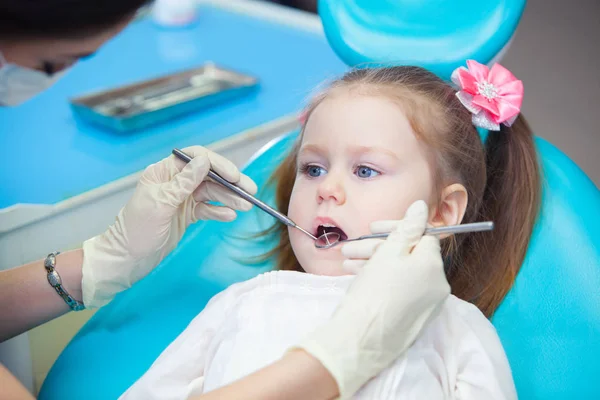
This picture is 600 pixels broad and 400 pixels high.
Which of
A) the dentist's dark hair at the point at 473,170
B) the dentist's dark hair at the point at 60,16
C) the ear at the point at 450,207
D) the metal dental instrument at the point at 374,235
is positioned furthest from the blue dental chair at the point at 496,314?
the dentist's dark hair at the point at 60,16

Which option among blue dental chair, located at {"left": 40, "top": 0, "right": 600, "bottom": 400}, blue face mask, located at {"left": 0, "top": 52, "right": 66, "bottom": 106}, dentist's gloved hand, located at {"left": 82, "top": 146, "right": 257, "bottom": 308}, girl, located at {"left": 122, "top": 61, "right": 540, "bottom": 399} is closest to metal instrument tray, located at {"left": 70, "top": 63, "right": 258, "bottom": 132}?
blue dental chair, located at {"left": 40, "top": 0, "right": 600, "bottom": 400}

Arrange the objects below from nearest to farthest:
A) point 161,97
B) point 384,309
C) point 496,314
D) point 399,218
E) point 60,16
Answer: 1. point 60,16
2. point 384,309
3. point 399,218
4. point 496,314
5. point 161,97

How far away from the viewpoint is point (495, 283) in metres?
1.28

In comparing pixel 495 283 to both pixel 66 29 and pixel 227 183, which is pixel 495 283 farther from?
pixel 66 29

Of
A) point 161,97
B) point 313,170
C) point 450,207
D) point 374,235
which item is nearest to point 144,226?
point 313,170

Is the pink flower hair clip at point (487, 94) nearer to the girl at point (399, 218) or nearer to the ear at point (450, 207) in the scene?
the girl at point (399, 218)

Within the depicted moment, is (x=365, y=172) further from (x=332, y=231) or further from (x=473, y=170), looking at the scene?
(x=473, y=170)

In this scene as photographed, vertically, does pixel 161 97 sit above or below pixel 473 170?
below

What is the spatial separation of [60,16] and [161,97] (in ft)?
4.65

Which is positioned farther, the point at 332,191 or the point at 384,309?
the point at 332,191

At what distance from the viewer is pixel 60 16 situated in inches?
31.6

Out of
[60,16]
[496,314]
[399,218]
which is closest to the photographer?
[60,16]

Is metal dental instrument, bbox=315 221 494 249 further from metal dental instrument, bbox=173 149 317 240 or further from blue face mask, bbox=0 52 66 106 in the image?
blue face mask, bbox=0 52 66 106

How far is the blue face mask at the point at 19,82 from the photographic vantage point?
0.92 meters
